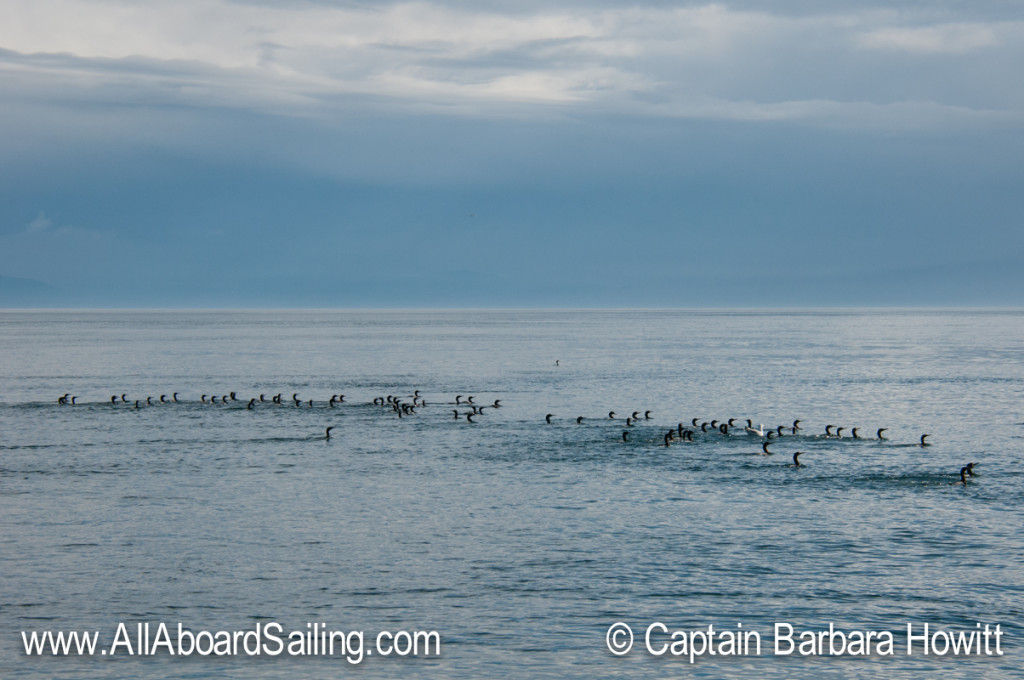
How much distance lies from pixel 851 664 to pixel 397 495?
64.4 ft

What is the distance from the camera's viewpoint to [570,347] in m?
151

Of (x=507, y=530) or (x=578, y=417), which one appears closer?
(x=507, y=530)

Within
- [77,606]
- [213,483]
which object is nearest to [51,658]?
[77,606]

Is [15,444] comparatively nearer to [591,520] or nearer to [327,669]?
[591,520]

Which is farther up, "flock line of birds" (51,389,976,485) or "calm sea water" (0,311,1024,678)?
"flock line of birds" (51,389,976,485)

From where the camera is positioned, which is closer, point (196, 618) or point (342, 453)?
point (196, 618)

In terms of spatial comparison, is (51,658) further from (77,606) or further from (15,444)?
(15,444)

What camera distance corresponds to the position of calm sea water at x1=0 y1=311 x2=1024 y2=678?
2206cm

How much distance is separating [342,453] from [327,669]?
89.5 ft

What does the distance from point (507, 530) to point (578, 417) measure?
97.2 ft

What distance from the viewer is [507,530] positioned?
3089 cm

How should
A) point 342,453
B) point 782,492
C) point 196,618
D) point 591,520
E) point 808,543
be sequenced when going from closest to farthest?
point 196,618 < point 808,543 < point 591,520 < point 782,492 < point 342,453

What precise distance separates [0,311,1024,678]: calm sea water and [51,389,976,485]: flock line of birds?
0.73m

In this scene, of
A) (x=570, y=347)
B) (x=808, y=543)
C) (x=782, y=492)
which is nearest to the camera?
(x=808, y=543)
